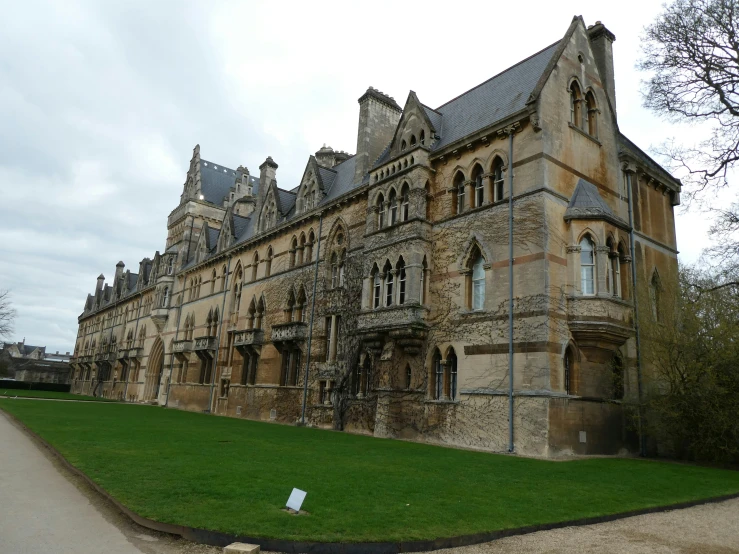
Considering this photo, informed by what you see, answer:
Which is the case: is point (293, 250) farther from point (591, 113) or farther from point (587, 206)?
point (587, 206)

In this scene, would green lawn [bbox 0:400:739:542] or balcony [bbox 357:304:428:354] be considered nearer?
green lawn [bbox 0:400:739:542]

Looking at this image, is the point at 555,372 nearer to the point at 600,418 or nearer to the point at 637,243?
the point at 600,418

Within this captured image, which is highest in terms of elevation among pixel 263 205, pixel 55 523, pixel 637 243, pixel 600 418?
pixel 263 205

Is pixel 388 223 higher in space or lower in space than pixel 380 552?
higher

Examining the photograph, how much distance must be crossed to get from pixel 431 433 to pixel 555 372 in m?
5.67

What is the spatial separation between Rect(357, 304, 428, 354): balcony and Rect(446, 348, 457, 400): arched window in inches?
58.8

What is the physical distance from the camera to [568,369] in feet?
60.8

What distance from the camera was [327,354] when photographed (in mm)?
27984

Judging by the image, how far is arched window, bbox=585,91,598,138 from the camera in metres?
22.2

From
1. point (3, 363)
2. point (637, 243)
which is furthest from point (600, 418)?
point (3, 363)

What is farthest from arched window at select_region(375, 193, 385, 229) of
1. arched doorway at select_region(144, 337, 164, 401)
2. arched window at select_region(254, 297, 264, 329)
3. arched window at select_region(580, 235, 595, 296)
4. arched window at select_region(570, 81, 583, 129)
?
arched doorway at select_region(144, 337, 164, 401)

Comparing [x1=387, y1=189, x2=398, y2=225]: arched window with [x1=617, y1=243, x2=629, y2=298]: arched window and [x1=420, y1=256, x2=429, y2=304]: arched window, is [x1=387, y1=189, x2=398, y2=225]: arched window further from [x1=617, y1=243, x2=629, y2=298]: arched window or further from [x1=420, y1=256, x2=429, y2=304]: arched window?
[x1=617, y1=243, x2=629, y2=298]: arched window

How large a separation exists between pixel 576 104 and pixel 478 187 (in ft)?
17.5

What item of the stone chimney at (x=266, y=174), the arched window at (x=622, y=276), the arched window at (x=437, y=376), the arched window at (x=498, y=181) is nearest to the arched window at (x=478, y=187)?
the arched window at (x=498, y=181)
